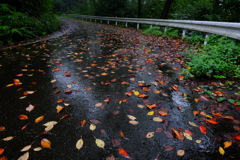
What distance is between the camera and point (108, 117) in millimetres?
2420

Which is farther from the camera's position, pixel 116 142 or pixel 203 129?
pixel 203 129

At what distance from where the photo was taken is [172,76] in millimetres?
3912

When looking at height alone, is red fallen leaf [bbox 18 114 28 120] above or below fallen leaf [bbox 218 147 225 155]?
above

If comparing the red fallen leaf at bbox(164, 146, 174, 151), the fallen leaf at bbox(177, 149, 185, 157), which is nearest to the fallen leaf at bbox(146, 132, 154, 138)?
the red fallen leaf at bbox(164, 146, 174, 151)

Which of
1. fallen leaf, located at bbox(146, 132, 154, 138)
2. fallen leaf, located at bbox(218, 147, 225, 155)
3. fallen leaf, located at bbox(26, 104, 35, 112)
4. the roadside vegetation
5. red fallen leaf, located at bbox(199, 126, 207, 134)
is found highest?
the roadside vegetation

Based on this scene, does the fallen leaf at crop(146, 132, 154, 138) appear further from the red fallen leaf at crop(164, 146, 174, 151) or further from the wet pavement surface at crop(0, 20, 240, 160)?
the red fallen leaf at crop(164, 146, 174, 151)

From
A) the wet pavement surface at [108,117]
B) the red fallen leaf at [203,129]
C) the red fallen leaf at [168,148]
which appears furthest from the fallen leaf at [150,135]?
the red fallen leaf at [203,129]

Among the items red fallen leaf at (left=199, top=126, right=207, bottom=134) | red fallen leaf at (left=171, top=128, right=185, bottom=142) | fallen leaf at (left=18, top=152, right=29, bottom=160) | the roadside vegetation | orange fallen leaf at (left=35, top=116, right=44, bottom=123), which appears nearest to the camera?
fallen leaf at (left=18, top=152, right=29, bottom=160)

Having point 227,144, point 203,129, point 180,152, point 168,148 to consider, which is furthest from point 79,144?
point 227,144

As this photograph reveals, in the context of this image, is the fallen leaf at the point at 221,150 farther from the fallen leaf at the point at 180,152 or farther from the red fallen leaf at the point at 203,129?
the fallen leaf at the point at 180,152

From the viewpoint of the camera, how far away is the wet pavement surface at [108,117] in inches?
73.5

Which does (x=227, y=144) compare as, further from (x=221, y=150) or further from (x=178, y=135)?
(x=178, y=135)

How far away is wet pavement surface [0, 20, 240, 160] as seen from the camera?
6.13 ft

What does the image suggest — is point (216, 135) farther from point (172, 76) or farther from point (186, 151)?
point (172, 76)
